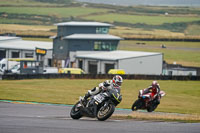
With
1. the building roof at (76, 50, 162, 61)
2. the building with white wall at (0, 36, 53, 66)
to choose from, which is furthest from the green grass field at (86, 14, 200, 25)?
the building roof at (76, 50, 162, 61)

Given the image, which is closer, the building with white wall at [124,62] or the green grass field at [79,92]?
the green grass field at [79,92]

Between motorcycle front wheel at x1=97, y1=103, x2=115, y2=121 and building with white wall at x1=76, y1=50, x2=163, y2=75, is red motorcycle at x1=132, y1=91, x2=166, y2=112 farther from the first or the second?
building with white wall at x1=76, y1=50, x2=163, y2=75

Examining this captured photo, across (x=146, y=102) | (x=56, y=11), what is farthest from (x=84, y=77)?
(x=56, y=11)

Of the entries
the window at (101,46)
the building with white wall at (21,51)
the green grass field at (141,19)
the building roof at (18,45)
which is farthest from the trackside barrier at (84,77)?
the green grass field at (141,19)

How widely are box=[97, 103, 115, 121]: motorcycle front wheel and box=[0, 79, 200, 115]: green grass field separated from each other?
34.6 ft

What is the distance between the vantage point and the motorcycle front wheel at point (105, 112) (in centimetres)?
1443

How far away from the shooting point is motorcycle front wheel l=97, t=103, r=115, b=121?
14.4 meters

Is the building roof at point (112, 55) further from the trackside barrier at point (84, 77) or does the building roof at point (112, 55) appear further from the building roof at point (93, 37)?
the trackside barrier at point (84, 77)

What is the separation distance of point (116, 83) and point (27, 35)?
9096cm

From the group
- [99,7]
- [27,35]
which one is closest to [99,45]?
[27,35]

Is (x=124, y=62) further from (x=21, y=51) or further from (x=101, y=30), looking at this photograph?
(x=21, y=51)

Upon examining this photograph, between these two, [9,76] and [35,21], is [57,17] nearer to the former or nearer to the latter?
[35,21]

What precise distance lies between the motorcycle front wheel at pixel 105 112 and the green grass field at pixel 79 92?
34.6ft

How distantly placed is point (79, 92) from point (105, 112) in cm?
1999
